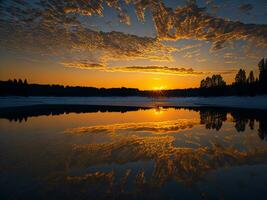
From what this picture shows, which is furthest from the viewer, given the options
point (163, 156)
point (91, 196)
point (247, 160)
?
point (163, 156)

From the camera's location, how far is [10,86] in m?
95.4

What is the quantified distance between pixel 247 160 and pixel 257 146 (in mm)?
2704

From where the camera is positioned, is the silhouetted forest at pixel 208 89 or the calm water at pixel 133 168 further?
the silhouetted forest at pixel 208 89

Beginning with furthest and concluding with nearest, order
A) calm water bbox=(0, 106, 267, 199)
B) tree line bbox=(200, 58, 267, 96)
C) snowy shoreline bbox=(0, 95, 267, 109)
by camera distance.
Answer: tree line bbox=(200, 58, 267, 96) → snowy shoreline bbox=(0, 95, 267, 109) → calm water bbox=(0, 106, 267, 199)

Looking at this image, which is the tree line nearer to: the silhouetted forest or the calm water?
the silhouetted forest

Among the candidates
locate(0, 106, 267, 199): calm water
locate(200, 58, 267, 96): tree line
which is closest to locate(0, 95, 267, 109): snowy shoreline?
locate(200, 58, 267, 96): tree line

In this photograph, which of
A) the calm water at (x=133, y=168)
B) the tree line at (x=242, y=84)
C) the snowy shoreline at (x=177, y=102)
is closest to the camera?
the calm water at (x=133, y=168)

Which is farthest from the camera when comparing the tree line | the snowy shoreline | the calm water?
the tree line

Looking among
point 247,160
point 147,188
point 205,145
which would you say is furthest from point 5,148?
point 247,160

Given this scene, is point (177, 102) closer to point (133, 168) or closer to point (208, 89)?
point (208, 89)

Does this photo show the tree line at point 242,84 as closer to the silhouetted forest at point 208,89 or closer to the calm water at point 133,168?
the silhouetted forest at point 208,89

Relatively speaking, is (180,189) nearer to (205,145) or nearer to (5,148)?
(205,145)

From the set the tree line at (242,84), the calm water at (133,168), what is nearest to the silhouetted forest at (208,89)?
the tree line at (242,84)

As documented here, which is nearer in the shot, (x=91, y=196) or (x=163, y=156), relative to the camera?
(x=91, y=196)
